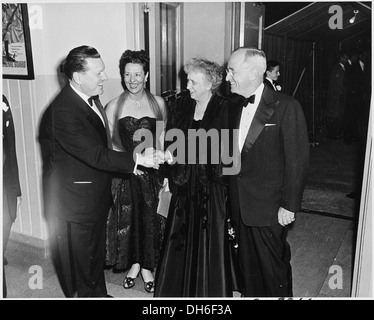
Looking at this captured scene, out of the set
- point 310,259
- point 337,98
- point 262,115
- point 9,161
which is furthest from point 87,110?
point 337,98

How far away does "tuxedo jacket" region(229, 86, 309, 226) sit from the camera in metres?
2.03

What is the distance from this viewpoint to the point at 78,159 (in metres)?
2.14

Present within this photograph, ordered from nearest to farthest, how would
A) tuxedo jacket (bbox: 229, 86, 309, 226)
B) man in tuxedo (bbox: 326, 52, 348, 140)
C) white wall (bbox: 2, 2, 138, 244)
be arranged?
tuxedo jacket (bbox: 229, 86, 309, 226) < white wall (bbox: 2, 2, 138, 244) < man in tuxedo (bbox: 326, 52, 348, 140)

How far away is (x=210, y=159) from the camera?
7.32 ft

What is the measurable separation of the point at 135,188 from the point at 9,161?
80 centimetres

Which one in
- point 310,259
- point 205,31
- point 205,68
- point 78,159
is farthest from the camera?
point 205,31

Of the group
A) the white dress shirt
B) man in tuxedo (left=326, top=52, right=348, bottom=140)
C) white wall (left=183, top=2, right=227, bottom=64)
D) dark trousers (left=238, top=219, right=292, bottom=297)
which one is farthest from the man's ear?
man in tuxedo (left=326, top=52, right=348, bottom=140)

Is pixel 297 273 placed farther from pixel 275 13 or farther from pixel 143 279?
pixel 275 13

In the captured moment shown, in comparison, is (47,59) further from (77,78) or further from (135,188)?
(135,188)

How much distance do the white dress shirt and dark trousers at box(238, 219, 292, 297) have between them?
1.67 feet

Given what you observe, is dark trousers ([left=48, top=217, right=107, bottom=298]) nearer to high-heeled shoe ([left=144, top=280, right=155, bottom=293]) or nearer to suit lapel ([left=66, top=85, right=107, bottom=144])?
high-heeled shoe ([left=144, top=280, right=155, bottom=293])

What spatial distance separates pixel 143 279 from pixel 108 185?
0.81 meters
